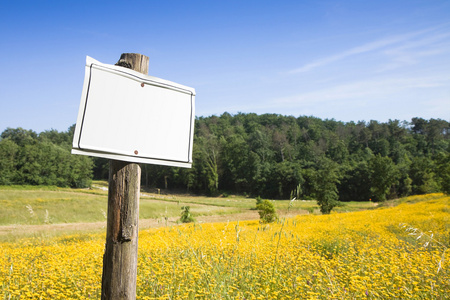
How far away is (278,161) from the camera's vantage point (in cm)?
7881

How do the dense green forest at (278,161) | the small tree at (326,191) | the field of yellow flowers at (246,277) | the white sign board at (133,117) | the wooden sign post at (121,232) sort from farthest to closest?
1. the dense green forest at (278,161)
2. the small tree at (326,191)
3. the field of yellow flowers at (246,277)
4. the wooden sign post at (121,232)
5. the white sign board at (133,117)

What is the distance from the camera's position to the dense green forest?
50.7 metres

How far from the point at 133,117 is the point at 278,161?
258 ft

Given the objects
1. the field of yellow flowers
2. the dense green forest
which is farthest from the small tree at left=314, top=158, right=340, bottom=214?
the field of yellow flowers

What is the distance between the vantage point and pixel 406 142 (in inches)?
3034

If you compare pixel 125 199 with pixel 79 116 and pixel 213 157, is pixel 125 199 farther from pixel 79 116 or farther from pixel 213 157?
pixel 213 157

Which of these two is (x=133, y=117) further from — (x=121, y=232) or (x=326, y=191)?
(x=326, y=191)

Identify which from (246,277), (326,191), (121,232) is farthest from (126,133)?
(326,191)

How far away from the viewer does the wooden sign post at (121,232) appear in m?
1.91

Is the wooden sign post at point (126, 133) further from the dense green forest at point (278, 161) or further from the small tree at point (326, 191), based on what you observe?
the dense green forest at point (278, 161)

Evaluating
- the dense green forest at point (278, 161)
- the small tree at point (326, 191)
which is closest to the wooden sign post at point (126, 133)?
the small tree at point (326, 191)

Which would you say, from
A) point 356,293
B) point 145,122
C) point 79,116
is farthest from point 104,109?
point 356,293

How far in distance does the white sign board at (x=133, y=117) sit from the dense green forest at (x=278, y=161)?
120ft

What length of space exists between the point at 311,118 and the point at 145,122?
10921 cm
